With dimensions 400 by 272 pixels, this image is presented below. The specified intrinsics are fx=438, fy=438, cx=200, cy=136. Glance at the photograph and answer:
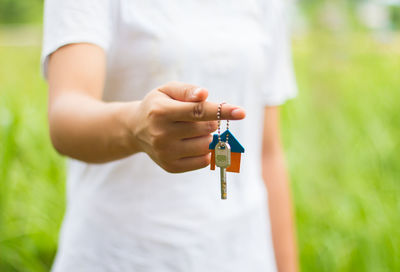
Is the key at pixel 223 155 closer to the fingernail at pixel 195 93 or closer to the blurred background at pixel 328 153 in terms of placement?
the fingernail at pixel 195 93

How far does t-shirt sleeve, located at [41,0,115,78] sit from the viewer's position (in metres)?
0.64

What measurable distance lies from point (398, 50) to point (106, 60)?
11.6 feet

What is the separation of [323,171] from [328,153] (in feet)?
0.54

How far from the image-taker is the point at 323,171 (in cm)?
230

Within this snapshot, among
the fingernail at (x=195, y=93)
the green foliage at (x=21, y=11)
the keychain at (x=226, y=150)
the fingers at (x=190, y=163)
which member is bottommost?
the fingers at (x=190, y=163)

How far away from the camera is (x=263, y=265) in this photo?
0.90m

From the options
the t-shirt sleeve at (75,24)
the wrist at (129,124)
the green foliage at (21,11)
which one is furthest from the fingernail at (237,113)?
the green foliage at (21,11)

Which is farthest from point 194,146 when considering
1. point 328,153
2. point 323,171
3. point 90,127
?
point 328,153

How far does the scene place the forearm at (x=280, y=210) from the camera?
40.6 inches

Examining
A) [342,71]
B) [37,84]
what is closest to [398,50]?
[342,71]

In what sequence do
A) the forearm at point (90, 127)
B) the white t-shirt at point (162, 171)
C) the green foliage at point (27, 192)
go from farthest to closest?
the green foliage at point (27, 192) < the white t-shirt at point (162, 171) < the forearm at point (90, 127)

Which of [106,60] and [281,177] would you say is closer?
[106,60]

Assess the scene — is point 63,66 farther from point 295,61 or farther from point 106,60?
point 295,61

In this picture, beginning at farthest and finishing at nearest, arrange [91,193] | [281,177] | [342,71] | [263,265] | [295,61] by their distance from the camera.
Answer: [295,61] → [342,71] → [281,177] → [263,265] → [91,193]
